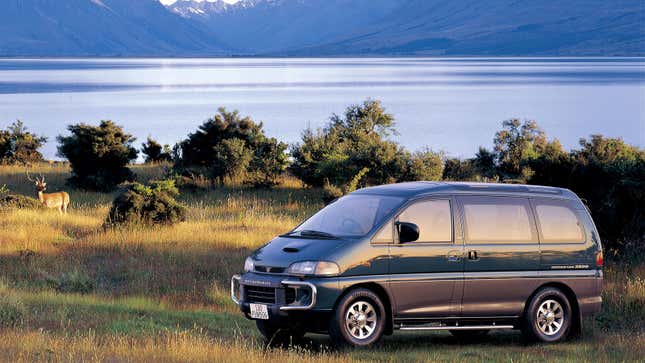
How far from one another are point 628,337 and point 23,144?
108ft

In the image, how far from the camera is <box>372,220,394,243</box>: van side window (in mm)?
11031

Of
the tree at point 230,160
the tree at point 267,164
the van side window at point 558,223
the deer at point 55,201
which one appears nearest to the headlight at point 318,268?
the van side window at point 558,223

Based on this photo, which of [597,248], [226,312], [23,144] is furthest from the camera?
[23,144]

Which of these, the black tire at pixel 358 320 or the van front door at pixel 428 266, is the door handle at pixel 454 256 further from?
the black tire at pixel 358 320

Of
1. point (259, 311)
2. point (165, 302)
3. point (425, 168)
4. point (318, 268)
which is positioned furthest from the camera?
point (425, 168)

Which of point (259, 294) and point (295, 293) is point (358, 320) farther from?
point (259, 294)

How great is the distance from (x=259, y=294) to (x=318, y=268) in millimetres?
867

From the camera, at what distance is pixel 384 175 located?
29.3 meters

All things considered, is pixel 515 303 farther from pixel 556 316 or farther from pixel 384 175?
pixel 384 175

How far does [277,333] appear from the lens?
1152 cm

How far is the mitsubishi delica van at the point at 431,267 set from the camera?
10.8 metres

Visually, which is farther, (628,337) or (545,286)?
(628,337)

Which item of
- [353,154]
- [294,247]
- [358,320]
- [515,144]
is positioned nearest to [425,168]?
[353,154]

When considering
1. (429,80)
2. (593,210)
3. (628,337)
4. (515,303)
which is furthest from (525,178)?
(429,80)
